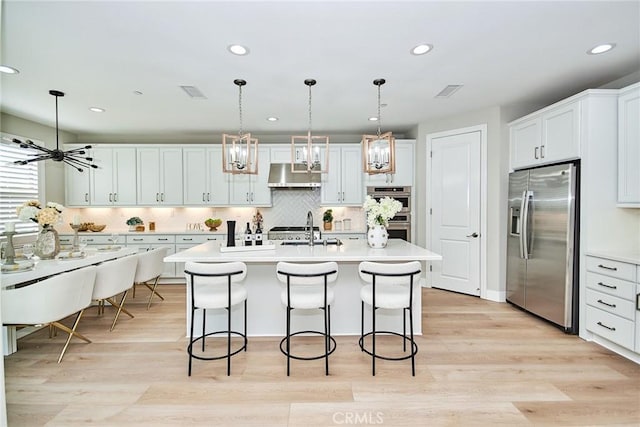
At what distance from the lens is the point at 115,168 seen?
17.9 feet

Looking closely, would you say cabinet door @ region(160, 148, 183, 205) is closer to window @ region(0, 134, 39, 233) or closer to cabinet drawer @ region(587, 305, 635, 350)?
window @ region(0, 134, 39, 233)

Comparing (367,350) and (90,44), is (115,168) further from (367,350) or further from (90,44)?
(367,350)

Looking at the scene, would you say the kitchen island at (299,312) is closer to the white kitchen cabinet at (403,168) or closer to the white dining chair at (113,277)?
the white dining chair at (113,277)

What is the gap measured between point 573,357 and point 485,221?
2009 millimetres

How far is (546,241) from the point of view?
11.0 ft

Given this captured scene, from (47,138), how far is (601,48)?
7.43m

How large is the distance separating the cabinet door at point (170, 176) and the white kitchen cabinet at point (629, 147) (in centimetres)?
602

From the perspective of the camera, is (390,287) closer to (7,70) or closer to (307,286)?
(307,286)

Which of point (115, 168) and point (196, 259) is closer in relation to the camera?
point (196, 259)

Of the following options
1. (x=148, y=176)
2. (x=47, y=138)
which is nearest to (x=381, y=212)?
(x=148, y=176)

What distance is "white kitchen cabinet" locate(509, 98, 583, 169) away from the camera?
3.12 meters

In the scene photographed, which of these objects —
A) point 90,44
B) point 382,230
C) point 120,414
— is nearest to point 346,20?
point 382,230

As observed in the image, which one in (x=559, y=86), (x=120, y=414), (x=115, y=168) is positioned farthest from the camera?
(x=115, y=168)

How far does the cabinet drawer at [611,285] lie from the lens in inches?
102
